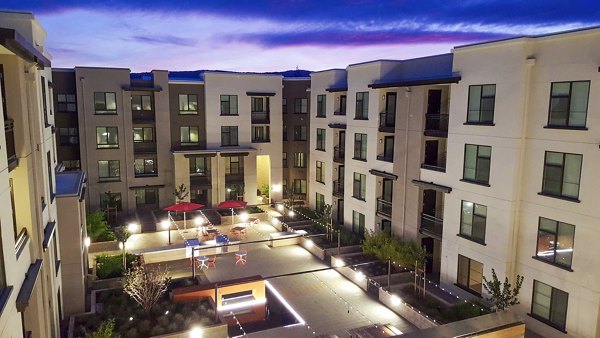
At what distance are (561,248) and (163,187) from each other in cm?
2565

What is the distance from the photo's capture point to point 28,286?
9234 millimetres

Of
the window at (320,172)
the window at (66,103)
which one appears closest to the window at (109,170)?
the window at (66,103)

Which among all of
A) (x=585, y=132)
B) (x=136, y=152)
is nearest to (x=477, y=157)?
(x=585, y=132)

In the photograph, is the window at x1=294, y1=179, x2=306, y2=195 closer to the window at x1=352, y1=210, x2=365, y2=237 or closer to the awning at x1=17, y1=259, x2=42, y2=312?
the window at x1=352, y1=210, x2=365, y2=237

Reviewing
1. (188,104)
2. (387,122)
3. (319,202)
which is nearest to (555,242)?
(387,122)

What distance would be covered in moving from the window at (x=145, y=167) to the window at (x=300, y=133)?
1131 cm

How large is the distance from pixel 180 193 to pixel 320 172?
390 inches

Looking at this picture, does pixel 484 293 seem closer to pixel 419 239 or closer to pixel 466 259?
pixel 466 259

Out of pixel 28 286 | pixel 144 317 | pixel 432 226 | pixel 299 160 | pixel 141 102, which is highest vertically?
pixel 141 102

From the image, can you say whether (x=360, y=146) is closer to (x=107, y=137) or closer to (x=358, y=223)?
(x=358, y=223)

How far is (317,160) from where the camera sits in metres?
32.4

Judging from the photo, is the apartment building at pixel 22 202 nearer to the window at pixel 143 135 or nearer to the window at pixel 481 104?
the window at pixel 481 104

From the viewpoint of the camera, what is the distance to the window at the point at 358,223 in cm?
2674

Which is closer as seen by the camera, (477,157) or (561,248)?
(561,248)
